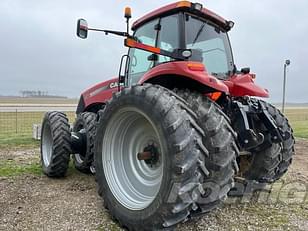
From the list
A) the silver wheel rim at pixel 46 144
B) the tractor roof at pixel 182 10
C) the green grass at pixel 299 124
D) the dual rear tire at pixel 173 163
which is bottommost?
the green grass at pixel 299 124

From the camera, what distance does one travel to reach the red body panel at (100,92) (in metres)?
5.02

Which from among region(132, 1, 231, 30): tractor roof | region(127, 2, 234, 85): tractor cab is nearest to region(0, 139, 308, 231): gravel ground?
region(127, 2, 234, 85): tractor cab

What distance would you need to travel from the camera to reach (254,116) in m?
3.69

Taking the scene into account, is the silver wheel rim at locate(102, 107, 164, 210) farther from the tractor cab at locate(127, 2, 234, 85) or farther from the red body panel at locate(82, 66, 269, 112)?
the tractor cab at locate(127, 2, 234, 85)

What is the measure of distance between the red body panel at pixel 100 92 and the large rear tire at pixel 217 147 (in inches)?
92.2

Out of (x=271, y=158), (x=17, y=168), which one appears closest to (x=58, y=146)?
(x=17, y=168)

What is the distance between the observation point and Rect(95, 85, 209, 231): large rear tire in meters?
2.63

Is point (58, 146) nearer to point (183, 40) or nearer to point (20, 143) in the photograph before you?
point (183, 40)

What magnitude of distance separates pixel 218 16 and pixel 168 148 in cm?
212

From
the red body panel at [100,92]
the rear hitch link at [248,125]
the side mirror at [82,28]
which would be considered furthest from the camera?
the red body panel at [100,92]

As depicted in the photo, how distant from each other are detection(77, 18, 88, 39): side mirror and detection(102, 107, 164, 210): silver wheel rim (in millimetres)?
1055

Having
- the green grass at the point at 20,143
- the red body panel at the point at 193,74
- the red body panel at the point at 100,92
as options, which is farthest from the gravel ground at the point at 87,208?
the green grass at the point at 20,143

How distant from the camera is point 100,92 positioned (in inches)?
208

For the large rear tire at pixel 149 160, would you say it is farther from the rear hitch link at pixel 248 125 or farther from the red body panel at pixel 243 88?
the red body panel at pixel 243 88
